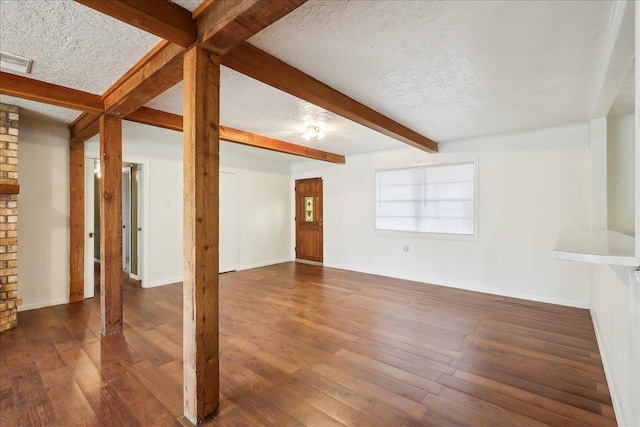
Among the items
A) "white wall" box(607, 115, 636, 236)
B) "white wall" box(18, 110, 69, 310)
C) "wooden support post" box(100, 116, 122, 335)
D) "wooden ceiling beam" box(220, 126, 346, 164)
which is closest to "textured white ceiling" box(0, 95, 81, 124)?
"white wall" box(18, 110, 69, 310)

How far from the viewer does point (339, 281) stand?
5.27 meters

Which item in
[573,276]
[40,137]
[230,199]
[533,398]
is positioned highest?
[40,137]

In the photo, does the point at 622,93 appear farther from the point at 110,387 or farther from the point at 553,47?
the point at 110,387

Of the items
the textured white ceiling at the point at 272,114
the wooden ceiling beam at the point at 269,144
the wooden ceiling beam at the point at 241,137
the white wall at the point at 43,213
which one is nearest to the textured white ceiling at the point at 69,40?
the textured white ceiling at the point at 272,114

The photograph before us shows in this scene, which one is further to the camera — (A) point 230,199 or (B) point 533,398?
(A) point 230,199

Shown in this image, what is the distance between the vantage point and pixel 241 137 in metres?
4.23

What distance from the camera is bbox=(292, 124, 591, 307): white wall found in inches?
153

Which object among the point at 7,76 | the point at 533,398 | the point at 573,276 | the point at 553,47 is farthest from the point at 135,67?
the point at 573,276

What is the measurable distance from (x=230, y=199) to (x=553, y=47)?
5418 millimetres

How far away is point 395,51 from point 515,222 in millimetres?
3462

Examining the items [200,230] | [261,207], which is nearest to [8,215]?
[200,230]

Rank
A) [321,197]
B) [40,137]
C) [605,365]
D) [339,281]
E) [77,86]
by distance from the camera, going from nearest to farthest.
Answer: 1. [605,365]
2. [77,86]
3. [40,137]
4. [339,281]
5. [321,197]

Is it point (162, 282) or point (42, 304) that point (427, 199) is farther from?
point (42, 304)

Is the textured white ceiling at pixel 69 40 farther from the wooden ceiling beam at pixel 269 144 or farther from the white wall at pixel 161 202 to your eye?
the white wall at pixel 161 202
